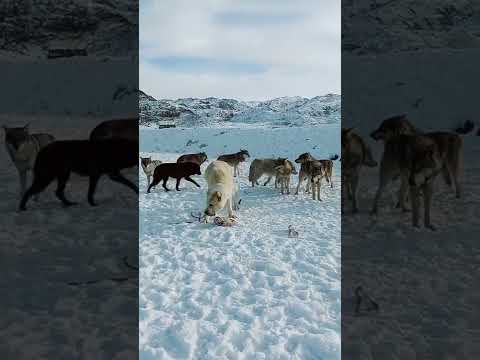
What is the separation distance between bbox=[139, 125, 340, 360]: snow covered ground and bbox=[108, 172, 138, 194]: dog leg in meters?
1.56

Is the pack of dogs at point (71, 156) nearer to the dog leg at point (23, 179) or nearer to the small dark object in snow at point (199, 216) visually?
the dog leg at point (23, 179)

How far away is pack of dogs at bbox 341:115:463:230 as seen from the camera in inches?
53.7

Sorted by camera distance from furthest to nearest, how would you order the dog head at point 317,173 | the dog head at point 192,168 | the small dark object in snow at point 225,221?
the dog head at point 192,168 → the dog head at point 317,173 → the small dark object in snow at point 225,221

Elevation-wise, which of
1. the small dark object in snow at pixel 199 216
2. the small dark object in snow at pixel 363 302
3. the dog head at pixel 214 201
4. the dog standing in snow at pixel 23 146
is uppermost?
the dog standing in snow at pixel 23 146

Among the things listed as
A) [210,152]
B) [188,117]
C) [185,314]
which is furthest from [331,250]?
[188,117]

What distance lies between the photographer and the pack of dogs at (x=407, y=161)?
1.36 metres

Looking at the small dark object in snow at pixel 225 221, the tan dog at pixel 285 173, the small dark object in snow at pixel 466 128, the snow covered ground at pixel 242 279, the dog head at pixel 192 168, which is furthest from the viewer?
the tan dog at pixel 285 173

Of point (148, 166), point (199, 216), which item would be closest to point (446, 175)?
point (199, 216)

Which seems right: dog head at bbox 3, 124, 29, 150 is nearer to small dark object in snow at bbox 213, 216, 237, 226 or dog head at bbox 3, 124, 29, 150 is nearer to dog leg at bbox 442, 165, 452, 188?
dog leg at bbox 442, 165, 452, 188

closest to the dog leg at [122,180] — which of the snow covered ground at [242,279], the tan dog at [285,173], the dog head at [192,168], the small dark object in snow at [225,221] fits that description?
the snow covered ground at [242,279]

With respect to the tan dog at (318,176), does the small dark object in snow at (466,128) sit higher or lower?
higher

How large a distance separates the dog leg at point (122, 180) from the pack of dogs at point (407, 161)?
70 cm

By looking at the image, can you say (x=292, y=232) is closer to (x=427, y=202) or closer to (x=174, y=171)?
(x=174, y=171)

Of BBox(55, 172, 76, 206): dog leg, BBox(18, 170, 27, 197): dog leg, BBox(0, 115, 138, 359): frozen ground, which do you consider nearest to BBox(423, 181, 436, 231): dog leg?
BBox(0, 115, 138, 359): frozen ground
